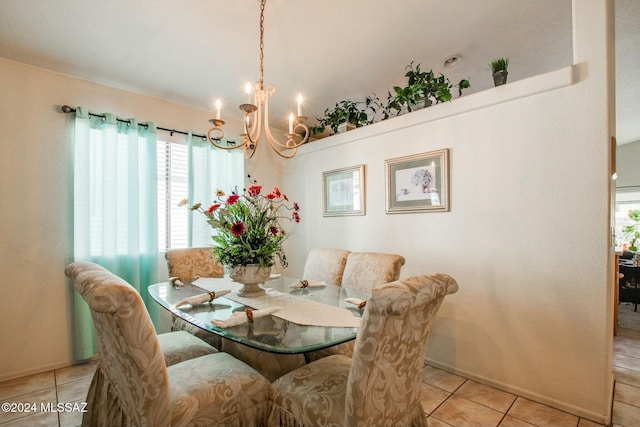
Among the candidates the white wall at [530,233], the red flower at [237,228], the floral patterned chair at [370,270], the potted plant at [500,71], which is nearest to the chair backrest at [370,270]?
the floral patterned chair at [370,270]

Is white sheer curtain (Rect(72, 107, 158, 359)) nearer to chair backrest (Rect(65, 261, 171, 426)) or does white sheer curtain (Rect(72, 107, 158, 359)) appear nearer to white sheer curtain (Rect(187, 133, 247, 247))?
white sheer curtain (Rect(187, 133, 247, 247))

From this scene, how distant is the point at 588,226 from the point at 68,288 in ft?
12.6

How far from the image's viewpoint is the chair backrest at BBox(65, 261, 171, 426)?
965 millimetres

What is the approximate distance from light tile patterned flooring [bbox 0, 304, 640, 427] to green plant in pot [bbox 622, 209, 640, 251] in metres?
4.59

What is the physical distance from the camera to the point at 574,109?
1.78 m

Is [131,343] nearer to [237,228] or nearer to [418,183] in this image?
[237,228]

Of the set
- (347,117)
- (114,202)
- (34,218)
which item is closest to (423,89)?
(347,117)

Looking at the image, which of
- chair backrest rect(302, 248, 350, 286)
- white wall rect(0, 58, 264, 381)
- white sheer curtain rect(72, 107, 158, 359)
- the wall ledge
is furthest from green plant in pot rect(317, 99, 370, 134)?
white wall rect(0, 58, 264, 381)

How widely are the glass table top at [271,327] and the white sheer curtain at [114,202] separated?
973 millimetres

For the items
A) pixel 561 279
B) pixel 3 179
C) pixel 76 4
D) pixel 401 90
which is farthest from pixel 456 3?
pixel 3 179

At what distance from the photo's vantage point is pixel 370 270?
2.21 meters

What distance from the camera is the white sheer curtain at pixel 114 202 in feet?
8.32

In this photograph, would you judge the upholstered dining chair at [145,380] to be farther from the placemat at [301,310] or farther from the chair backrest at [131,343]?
the placemat at [301,310]

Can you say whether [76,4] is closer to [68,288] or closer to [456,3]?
[68,288]
